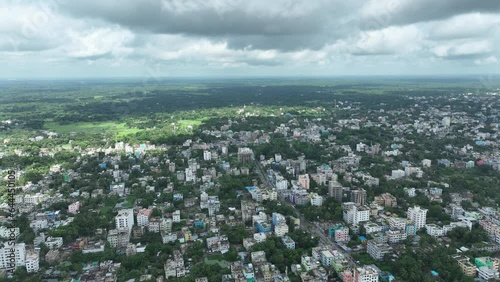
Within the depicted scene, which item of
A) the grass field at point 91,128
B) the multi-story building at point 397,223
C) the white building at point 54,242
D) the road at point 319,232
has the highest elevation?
the multi-story building at point 397,223

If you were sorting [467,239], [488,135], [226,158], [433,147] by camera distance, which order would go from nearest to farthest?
[467,239] → [226,158] → [433,147] → [488,135]

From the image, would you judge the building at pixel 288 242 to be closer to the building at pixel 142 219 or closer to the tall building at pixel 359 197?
the tall building at pixel 359 197

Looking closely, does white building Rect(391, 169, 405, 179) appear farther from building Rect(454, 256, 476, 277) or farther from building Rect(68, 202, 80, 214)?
building Rect(68, 202, 80, 214)

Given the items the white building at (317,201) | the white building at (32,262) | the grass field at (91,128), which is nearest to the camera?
the white building at (32,262)

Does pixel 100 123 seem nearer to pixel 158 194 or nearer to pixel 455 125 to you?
pixel 158 194

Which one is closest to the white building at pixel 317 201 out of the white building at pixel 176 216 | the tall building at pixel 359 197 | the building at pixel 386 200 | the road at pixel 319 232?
the road at pixel 319 232

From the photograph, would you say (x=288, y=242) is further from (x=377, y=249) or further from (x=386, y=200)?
(x=386, y=200)

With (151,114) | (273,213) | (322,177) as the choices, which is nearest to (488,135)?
(322,177)

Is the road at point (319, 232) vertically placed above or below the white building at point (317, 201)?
below

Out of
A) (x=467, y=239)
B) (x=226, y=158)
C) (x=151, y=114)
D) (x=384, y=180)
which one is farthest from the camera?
(x=151, y=114)

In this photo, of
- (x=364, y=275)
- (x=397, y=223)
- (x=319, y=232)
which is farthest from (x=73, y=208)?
(x=397, y=223)
